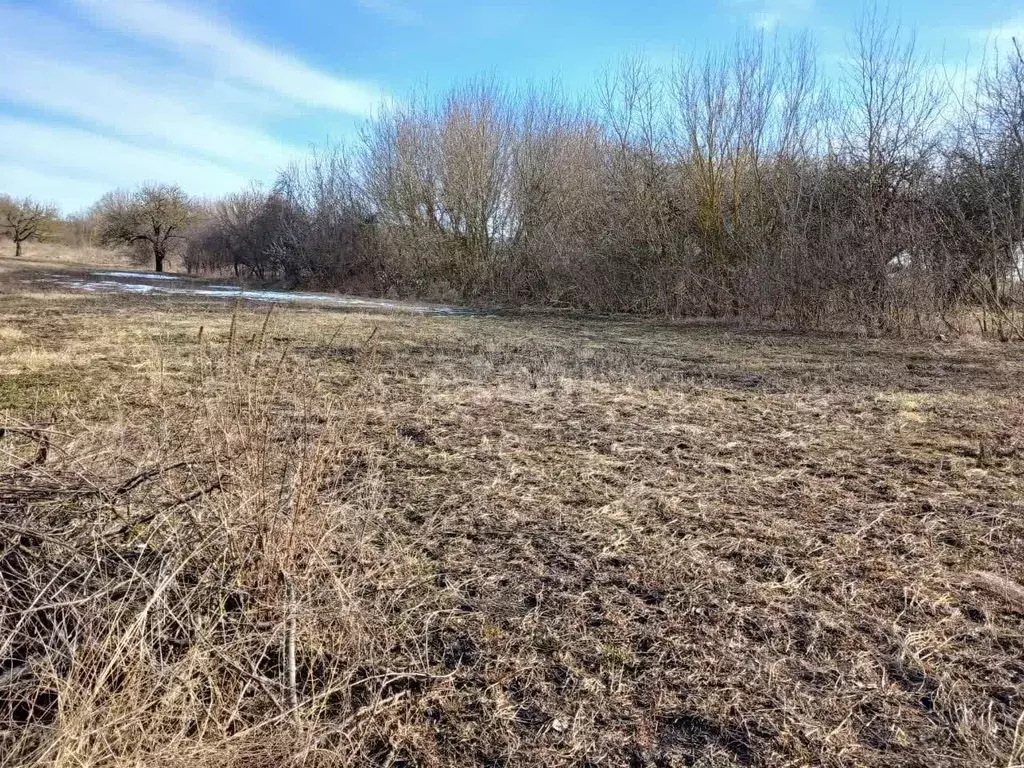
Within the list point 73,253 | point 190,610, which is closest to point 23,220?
point 73,253

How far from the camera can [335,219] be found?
28.7m

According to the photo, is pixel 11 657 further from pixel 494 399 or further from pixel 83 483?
pixel 494 399

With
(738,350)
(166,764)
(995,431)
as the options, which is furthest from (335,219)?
(166,764)

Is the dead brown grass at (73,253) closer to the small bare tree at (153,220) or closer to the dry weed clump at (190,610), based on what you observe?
the small bare tree at (153,220)

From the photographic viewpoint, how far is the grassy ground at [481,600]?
1765 mm

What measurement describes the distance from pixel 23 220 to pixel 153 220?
38.1 ft

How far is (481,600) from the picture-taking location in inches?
104

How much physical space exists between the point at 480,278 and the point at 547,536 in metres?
20.1

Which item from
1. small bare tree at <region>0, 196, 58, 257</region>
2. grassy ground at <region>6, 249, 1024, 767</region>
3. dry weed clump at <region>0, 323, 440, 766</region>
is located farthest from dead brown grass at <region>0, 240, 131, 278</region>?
dry weed clump at <region>0, 323, 440, 766</region>

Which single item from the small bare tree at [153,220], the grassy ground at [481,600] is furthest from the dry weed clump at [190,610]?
the small bare tree at [153,220]

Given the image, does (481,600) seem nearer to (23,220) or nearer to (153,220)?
(153,220)

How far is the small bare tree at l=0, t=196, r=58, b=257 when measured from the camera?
153 feet

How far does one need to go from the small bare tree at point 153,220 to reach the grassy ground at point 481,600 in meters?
47.1

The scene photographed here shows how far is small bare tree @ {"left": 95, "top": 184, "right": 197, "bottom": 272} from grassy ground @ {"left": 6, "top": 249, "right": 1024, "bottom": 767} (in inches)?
1855
